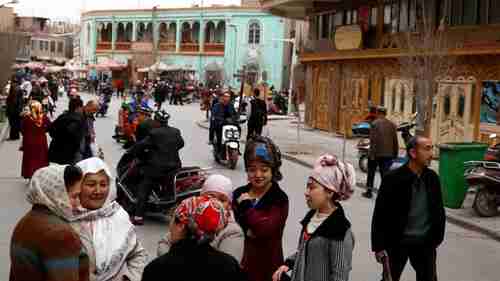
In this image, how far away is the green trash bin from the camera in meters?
13.9

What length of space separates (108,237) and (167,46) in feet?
247

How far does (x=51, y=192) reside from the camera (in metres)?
4.03

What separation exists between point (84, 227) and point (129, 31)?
82.0 meters

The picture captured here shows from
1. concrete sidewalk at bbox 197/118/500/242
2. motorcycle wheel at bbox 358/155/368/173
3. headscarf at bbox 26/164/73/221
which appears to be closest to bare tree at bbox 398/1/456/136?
concrete sidewalk at bbox 197/118/500/242

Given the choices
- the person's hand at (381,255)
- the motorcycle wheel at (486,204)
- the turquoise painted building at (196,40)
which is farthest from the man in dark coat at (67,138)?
the turquoise painted building at (196,40)

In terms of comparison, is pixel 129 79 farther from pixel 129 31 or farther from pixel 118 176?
pixel 118 176

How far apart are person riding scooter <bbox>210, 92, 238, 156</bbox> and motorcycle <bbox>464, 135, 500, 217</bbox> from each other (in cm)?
717

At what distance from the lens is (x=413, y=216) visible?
6684 millimetres

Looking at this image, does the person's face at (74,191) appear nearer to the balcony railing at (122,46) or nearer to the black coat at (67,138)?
the black coat at (67,138)

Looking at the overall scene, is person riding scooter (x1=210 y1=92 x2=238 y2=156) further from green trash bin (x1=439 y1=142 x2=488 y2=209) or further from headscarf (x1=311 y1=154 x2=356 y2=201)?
headscarf (x1=311 y1=154 x2=356 y2=201)

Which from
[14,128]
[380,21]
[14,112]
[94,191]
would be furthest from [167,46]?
[94,191]

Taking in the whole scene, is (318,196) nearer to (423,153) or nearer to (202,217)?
(202,217)

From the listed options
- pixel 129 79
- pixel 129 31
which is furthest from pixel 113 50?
pixel 129 79

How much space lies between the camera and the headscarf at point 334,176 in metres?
4.93
